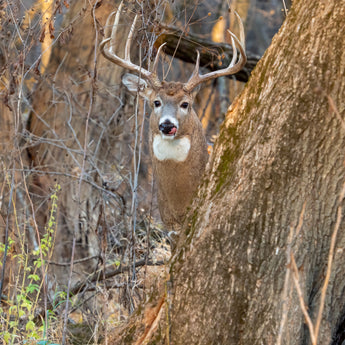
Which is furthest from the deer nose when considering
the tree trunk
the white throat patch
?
the tree trunk

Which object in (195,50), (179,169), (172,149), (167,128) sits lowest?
(179,169)

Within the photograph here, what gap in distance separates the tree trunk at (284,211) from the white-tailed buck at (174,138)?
1708mm

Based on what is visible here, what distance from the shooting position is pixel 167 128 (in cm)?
581

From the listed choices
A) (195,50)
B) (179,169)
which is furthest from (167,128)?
(195,50)

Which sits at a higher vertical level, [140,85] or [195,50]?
[195,50]

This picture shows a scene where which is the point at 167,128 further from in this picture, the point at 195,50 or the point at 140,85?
the point at 195,50

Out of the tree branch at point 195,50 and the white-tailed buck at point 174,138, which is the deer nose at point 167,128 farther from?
the tree branch at point 195,50

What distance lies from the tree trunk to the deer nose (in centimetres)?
161

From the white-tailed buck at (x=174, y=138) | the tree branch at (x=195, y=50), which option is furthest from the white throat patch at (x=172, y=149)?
the tree branch at (x=195, y=50)

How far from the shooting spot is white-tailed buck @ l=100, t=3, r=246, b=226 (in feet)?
Answer: 19.5

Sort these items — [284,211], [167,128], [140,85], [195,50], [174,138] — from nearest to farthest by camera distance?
[284,211]
[167,128]
[174,138]
[140,85]
[195,50]

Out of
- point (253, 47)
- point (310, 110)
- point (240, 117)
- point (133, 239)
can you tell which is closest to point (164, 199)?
point (133, 239)

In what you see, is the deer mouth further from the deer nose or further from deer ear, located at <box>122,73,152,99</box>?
deer ear, located at <box>122,73,152,99</box>

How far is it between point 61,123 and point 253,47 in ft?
36.9
